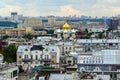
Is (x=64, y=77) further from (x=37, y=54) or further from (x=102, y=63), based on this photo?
(x=37, y=54)

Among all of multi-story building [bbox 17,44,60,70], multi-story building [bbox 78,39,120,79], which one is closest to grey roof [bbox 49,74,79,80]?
multi-story building [bbox 78,39,120,79]

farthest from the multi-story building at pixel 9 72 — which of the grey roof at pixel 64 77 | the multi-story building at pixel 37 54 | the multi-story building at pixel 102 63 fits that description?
the multi-story building at pixel 37 54

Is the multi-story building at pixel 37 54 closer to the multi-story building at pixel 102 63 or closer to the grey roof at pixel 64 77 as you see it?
the multi-story building at pixel 102 63

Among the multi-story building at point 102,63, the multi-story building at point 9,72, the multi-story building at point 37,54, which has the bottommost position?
the multi-story building at point 37,54

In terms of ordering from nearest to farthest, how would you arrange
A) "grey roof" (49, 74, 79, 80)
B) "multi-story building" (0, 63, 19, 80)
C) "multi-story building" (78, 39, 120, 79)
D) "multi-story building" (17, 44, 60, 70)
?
"grey roof" (49, 74, 79, 80), "multi-story building" (0, 63, 19, 80), "multi-story building" (78, 39, 120, 79), "multi-story building" (17, 44, 60, 70)

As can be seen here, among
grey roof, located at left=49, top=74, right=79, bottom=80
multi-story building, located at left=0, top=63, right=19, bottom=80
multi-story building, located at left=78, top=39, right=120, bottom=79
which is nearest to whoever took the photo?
grey roof, located at left=49, top=74, right=79, bottom=80

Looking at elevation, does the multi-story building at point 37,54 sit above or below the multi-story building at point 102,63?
below

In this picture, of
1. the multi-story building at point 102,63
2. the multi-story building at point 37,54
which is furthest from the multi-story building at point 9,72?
the multi-story building at point 37,54

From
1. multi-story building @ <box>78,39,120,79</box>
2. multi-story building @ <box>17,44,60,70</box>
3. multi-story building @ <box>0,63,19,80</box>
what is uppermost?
multi-story building @ <box>0,63,19,80</box>

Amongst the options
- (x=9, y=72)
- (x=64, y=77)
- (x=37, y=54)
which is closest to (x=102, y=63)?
(x=9, y=72)

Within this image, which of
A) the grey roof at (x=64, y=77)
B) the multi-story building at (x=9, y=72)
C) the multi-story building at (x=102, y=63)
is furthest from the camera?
the multi-story building at (x=102, y=63)

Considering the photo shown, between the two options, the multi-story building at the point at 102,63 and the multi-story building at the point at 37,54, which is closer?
the multi-story building at the point at 102,63

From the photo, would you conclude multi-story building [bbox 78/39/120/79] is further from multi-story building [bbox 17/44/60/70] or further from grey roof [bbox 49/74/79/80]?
multi-story building [bbox 17/44/60/70]

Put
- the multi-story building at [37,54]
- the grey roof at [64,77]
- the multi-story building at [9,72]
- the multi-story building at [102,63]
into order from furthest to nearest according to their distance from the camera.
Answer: the multi-story building at [37,54] < the multi-story building at [102,63] < the multi-story building at [9,72] < the grey roof at [64,77]
